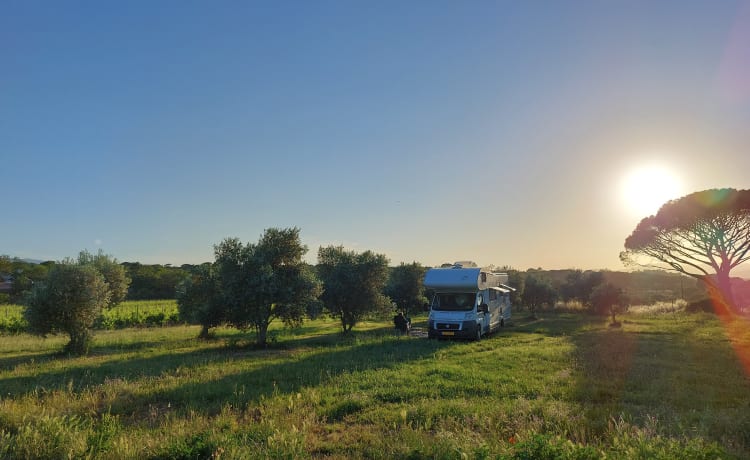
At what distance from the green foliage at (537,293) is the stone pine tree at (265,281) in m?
32.9

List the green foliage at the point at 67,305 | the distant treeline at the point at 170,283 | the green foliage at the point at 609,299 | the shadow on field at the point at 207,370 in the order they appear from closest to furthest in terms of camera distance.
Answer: the shadow on field at the point at 207,370, the green foliage at the point at 67,305, the green foliage at the point at 609,299, the distant treeline at the point at 170,283

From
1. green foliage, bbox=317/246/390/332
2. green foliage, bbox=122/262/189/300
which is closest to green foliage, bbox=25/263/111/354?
green foliage, bbox=317/246/390/332

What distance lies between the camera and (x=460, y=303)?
22.6 meters

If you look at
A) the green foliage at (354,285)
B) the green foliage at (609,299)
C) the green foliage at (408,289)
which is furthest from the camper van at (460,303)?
the green foliage at (609,299)

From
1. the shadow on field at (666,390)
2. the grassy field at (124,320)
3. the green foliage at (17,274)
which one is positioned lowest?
the grassy field at (124,320)

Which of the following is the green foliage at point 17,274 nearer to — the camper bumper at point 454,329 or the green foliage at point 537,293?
the camper bumper at point 454,329

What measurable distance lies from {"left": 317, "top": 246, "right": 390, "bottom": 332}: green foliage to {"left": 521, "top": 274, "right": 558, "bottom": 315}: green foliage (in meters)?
25.2

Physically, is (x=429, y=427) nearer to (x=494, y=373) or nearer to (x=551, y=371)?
(x=494, y=373)

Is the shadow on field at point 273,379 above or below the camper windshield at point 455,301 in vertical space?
below

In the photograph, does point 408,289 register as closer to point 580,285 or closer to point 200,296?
point 200,296

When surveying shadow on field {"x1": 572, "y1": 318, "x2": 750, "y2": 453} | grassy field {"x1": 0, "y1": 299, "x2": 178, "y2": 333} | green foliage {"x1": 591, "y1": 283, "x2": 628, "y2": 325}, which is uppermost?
green foliage {"x1": 591, "y1": 283, "x2": 628, "y2": 325}

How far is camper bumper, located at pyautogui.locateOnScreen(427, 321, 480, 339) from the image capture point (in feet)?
69.8

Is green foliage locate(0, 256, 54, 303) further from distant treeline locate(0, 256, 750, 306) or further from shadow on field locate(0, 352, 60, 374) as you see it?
shadow on field locate(0, 352, 60, 374)

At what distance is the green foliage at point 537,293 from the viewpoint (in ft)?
156
